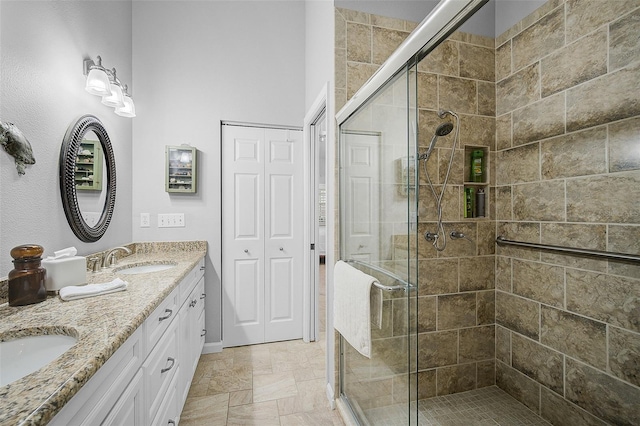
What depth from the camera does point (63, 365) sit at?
2.13 feet

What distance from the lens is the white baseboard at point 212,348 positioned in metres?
2.57

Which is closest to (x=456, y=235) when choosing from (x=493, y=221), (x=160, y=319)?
(x=493, y=221)

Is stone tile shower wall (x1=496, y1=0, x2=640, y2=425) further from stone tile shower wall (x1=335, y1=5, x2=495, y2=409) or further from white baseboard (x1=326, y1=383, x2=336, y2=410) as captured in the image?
white baseboard (x1=326, y1=383, x2=336, y2=410)

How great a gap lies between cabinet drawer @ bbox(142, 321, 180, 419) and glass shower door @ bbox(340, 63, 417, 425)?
0.95 metres

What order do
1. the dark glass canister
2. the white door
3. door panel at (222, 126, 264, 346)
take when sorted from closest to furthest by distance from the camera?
the dark glass canister, the white door, door panel at (222, 126, 264, 346)

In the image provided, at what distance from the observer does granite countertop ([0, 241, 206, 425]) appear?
524 mm

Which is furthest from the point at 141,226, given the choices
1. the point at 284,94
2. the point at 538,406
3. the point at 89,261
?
the point at 538,406

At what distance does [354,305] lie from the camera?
1460 millimetres

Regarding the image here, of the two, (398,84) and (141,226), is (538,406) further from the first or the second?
(141,226)

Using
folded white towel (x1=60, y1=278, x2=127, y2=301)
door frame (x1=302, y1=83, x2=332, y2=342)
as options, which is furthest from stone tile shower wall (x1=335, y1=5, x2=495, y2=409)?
folded white towel (x1=60, y1=278, x2=127, y2=301)

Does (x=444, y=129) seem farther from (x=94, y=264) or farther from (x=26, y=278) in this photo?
(x=94, y=264)

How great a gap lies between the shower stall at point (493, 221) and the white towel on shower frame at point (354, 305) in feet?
0.19

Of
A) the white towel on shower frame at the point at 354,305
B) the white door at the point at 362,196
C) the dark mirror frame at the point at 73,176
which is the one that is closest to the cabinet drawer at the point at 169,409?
the white towel on shower frame at the point at 354,305

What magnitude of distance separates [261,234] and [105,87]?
1.56m
